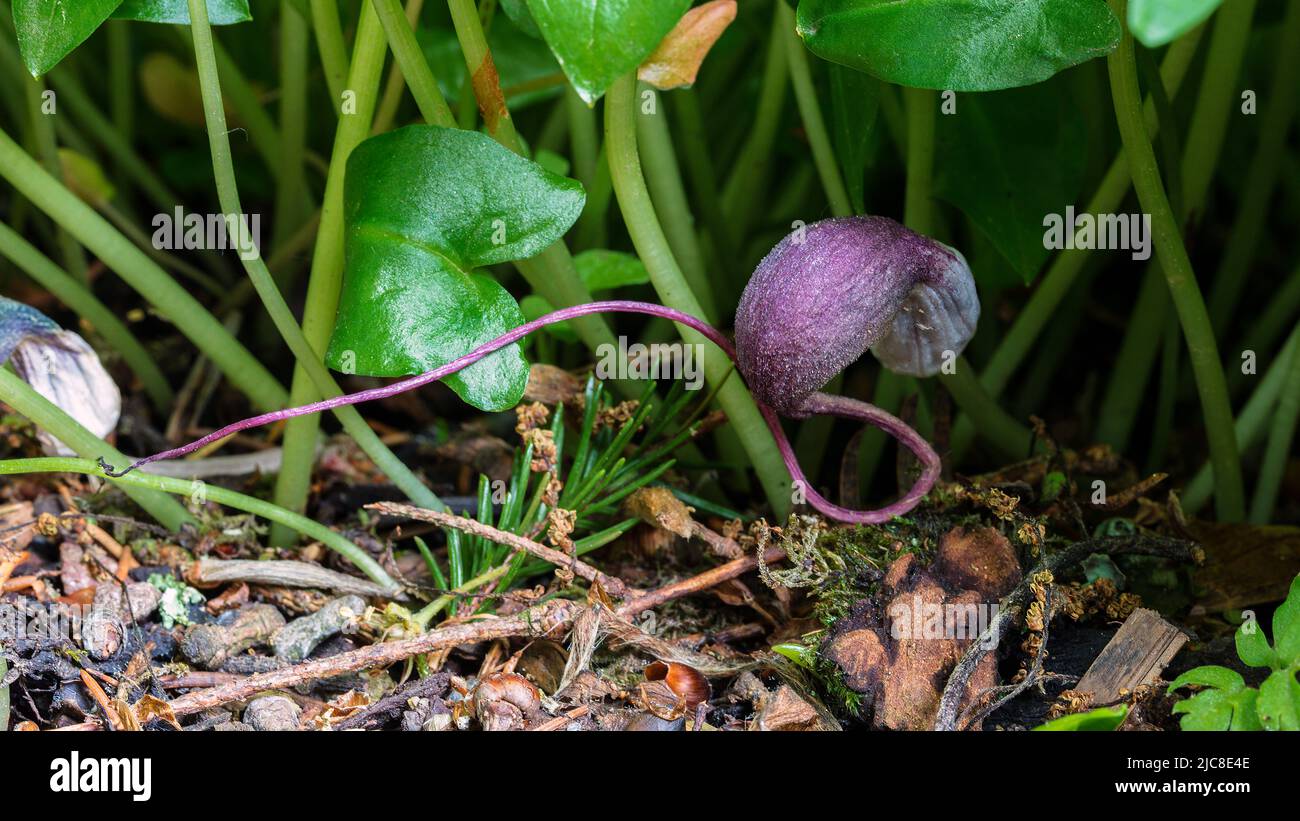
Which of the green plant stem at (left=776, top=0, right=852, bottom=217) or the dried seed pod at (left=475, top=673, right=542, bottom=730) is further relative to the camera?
the green plant stem at (left=776, top=0, right=852, bottom=217)

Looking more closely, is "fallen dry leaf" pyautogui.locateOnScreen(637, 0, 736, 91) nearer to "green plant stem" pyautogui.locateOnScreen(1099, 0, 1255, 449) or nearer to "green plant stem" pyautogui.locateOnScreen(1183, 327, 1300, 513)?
"green plant stem" pyautogui.locateOnScreen(1099, 0, 1255, 449)

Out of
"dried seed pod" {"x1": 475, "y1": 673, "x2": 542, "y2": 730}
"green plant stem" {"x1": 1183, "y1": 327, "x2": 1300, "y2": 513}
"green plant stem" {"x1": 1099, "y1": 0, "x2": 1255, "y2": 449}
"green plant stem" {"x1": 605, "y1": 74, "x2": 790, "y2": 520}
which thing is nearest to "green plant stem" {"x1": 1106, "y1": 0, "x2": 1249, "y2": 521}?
"green plant stem" {"x1": 1183, "y1": 327, "x2": 1300, "y2": 513}

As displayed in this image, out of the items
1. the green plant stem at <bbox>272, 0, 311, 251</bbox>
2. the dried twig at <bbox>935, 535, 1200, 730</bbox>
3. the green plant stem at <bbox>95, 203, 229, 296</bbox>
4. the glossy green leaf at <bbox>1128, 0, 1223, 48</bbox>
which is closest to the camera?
the glossy green leaf at <bbox>1128, 0, 1223, 48</bbox>

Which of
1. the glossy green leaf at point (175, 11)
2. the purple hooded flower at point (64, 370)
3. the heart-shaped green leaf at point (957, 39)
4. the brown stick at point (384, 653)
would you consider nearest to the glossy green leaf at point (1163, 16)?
the heart-shaped green leaf at point (957, 39)

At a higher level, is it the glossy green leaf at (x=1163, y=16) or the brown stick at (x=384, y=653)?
the glossy green leaf at (x=1163, y=16)

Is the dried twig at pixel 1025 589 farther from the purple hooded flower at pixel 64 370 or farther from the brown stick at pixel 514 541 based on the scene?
the purple hooded flower at pixel 64 370

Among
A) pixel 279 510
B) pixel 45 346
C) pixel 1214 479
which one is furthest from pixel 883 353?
pixel 45 346
